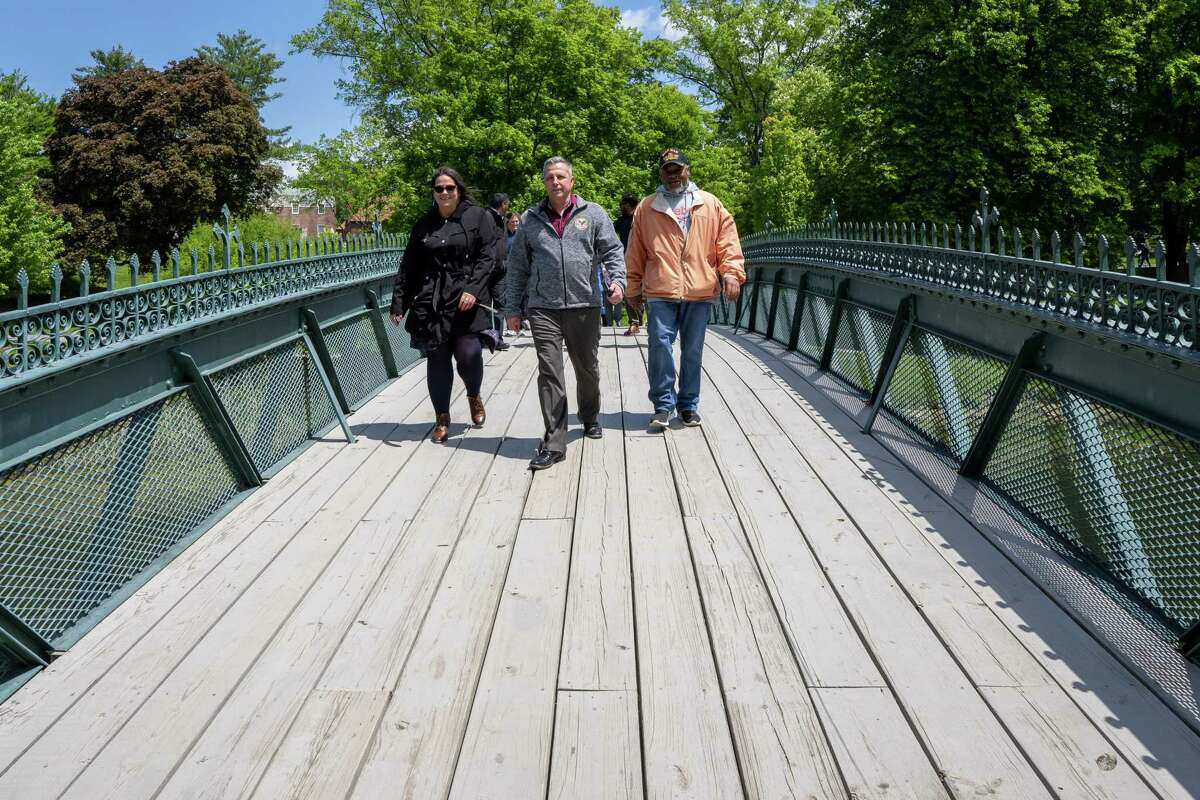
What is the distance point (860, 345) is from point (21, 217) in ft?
140

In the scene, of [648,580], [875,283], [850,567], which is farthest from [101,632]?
[875,283]

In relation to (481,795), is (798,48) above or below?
above

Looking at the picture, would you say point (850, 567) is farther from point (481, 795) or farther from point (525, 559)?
point (481, 795)

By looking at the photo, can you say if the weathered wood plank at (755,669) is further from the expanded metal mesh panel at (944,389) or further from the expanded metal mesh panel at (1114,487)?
the expanded metal mesh panel at (944,389)

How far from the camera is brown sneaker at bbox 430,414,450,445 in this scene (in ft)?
23.1

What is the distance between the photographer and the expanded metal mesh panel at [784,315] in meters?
11.8

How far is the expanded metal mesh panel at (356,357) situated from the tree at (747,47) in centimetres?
4147

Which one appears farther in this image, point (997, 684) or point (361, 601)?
point (361, 601)

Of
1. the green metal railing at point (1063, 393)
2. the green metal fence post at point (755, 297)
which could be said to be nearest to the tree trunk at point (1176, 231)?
the green metal fence post at point (755, 297)

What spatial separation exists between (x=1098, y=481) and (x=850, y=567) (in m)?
A: 1.02

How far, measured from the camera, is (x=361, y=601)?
421 centimetres

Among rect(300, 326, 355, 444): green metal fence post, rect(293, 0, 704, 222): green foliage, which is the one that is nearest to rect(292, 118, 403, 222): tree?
rect(293, 0, 704, 222): green foliage

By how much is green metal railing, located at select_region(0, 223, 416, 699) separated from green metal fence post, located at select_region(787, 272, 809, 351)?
200 inches

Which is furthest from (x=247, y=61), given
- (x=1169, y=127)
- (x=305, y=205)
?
(x=1169, y=127)
